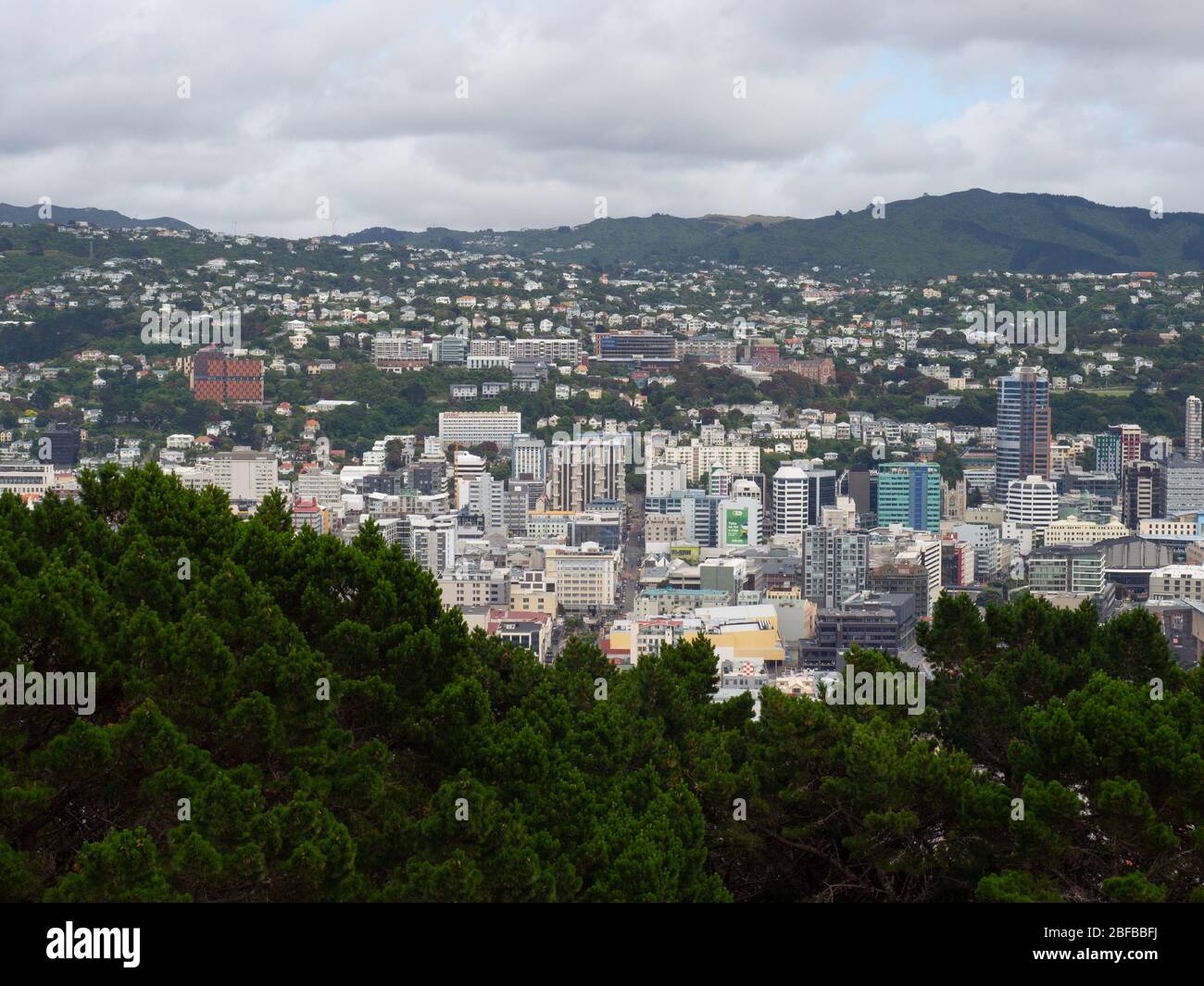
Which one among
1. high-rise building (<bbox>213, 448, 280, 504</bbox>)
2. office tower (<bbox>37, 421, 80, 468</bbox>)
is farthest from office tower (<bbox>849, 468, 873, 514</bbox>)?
office tower (<bbox>37, 421, 80, 468</bbox>)

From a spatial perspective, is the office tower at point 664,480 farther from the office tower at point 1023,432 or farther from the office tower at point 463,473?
the office tower at point 1023,432

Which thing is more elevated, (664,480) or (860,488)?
(664,480)

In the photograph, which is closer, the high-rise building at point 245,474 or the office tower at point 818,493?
the high-rise building at point 245,474

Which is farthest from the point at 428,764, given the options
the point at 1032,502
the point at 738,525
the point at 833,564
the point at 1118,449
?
the point at 1118,449

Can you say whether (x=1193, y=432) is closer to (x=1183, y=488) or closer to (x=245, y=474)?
(x=1183, y=488)

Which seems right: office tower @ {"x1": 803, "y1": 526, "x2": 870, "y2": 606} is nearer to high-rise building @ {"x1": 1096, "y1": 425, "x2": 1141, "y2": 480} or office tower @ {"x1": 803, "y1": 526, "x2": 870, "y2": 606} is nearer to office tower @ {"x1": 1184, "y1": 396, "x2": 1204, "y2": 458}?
high-rise building @ {"x1": 1096, "y1": 425, "x2": 1141, "y2": 480}

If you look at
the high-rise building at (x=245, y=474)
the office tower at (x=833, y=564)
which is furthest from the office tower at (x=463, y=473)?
the office tower at (x=833, y=564)

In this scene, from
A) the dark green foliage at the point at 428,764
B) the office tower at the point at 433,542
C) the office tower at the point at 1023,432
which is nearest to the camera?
the dark green foliage at the point at 428,764
